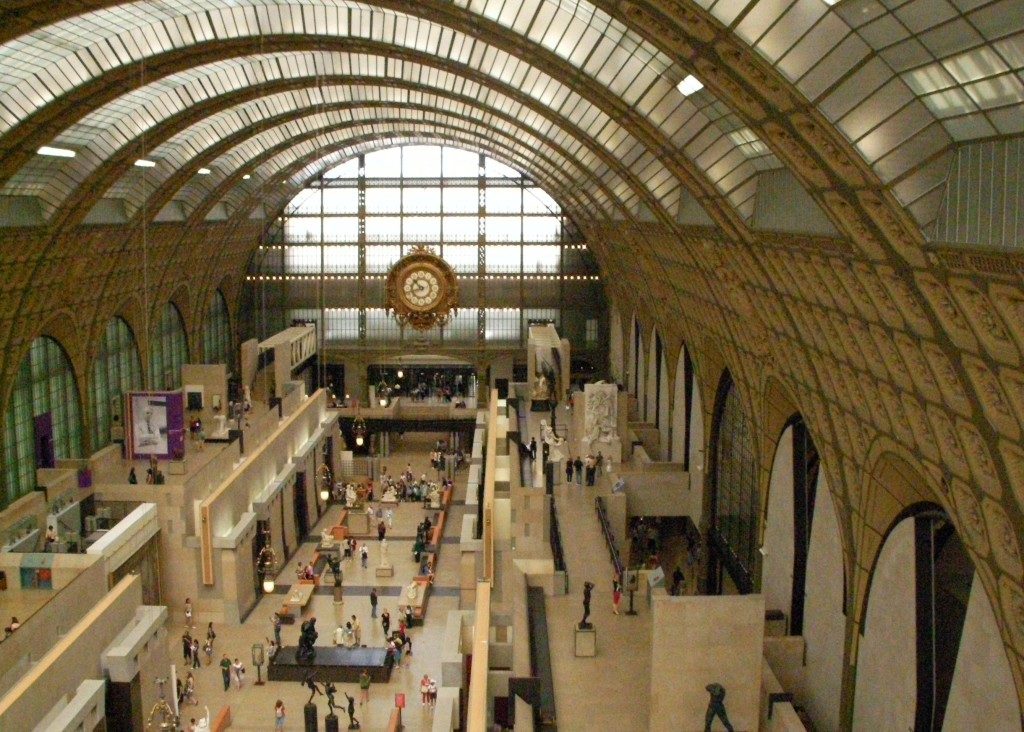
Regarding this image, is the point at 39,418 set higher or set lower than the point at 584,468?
higher

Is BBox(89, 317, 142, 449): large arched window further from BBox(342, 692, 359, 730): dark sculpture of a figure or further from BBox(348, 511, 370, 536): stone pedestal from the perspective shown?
BBox(342, 692, 359, 730): dark sculpture of a figure

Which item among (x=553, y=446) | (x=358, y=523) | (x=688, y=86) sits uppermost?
(x=688, y=86)

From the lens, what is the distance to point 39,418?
38.2 meters

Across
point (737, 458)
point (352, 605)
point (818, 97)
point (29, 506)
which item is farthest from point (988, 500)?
point (29, 506)

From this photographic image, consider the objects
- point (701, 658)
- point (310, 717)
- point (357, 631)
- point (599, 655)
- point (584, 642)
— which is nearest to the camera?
point (701, 658)

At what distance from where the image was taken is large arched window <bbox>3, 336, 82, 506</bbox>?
36156mm

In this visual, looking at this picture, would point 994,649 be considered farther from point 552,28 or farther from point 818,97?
point 552,28

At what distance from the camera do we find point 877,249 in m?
14.2

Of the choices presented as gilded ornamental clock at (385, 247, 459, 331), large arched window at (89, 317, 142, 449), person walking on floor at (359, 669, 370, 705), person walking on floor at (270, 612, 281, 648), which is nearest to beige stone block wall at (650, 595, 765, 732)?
person walking on floor at (359, 669, 370, 705)

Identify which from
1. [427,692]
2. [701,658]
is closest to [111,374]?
[427,692]

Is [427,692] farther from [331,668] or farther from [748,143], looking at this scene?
→ [748,143]

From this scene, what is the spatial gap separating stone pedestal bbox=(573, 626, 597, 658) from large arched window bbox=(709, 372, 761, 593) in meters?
8.32

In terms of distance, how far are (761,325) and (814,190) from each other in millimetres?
9218

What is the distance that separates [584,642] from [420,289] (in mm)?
27136
